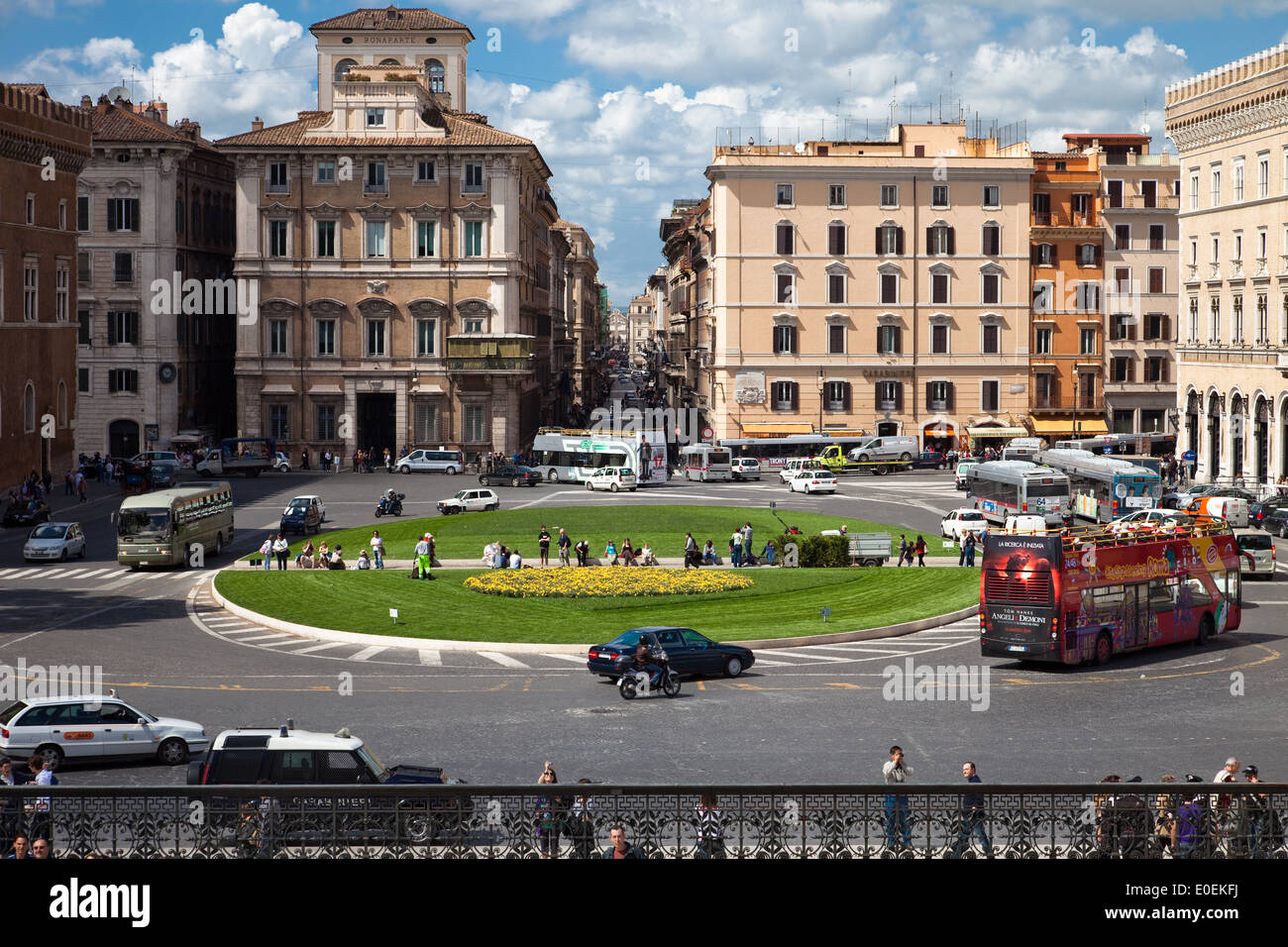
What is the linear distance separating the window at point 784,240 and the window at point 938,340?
10.9 meters

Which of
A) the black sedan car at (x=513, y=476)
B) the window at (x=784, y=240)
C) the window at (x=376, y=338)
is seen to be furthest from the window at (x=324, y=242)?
the window at (x=784, y=240)

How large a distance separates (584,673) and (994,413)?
72.2m

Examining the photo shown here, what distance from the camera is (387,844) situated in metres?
17.6

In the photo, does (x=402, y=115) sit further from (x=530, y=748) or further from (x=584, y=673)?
(x=530, y=748)

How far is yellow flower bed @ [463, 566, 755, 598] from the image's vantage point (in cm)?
5069

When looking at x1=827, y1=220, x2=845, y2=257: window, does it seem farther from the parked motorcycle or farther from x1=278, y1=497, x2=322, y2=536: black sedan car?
x1=278, y1=497, x2=322, y2=536: black sedan car

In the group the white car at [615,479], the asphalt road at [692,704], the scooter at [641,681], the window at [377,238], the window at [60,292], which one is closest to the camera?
the asphalt road at [692,704]

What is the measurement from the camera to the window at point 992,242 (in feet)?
346

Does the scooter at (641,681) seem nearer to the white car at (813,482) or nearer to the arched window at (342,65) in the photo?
the white car at (813,482)

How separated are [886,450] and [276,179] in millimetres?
42112

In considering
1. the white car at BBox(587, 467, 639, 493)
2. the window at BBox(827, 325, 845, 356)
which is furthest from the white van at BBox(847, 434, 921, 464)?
the white car at BBox(587, 467, 639, 493)

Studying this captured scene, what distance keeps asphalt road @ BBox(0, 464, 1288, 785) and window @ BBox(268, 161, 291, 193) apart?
5226 cm

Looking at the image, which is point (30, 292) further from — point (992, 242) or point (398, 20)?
point (992, 242)
